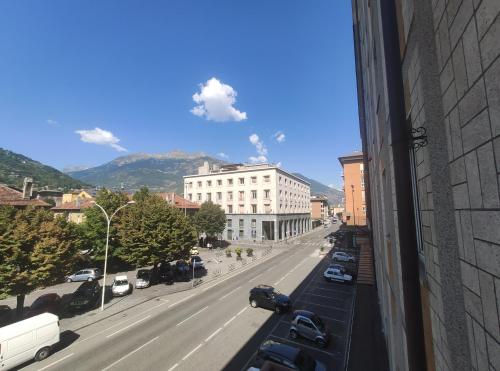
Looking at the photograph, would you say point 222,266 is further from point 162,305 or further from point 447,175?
point 447,175

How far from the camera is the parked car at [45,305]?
73.0ft

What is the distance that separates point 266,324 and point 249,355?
448 centimetres

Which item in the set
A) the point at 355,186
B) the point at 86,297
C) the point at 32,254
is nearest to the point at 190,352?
the point at 32,254

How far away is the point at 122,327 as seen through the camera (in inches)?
778

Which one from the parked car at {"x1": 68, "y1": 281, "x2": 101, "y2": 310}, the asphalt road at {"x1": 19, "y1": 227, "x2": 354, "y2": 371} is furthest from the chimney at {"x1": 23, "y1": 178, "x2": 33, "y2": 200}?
the asphalt road at {"x1": 19, "y1": 227, "x2": 354, "y2": 371}

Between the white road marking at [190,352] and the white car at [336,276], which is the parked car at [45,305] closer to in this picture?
the white road marking at [190,352]

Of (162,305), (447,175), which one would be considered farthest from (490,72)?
(162,305)

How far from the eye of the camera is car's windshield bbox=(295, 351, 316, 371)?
12.7 metres

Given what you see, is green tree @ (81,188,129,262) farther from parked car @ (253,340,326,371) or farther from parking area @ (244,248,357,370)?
parked car @ (253,340,326,371)

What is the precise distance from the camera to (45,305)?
22953 mm

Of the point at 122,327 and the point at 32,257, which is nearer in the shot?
the point at 32,257

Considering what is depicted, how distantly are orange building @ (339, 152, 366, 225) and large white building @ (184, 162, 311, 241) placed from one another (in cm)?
1767

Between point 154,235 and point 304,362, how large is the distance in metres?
20.3

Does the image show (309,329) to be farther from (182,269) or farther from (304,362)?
(182,269)
